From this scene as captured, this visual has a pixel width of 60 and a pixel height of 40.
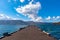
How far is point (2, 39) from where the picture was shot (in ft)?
61.8

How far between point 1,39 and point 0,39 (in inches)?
4.8

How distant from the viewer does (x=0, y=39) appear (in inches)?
734

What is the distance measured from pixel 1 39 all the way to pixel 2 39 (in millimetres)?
142

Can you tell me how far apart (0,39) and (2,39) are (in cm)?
26

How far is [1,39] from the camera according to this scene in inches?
738
